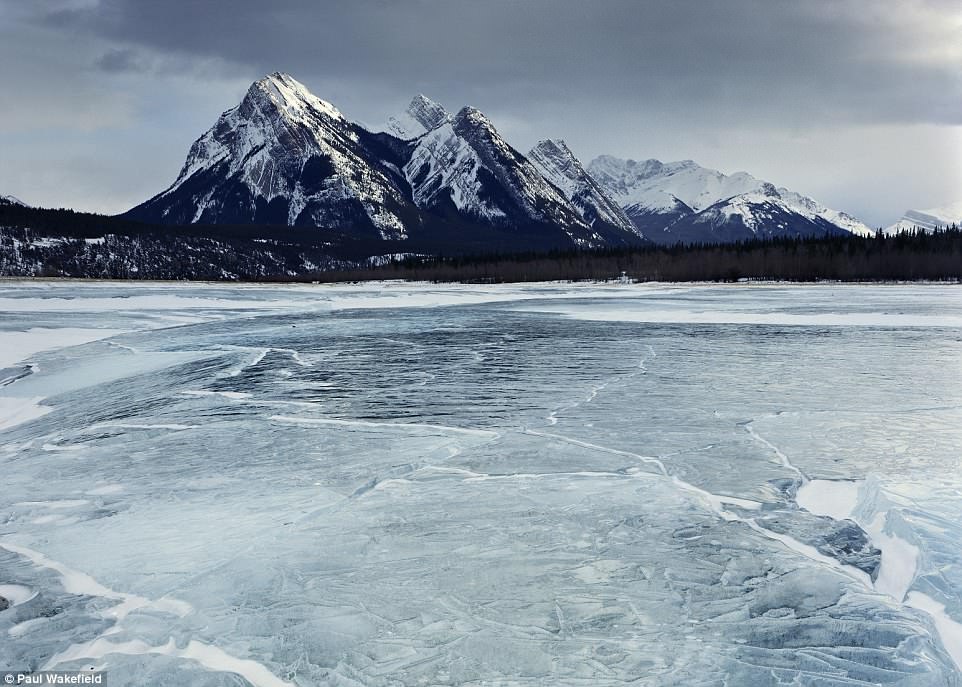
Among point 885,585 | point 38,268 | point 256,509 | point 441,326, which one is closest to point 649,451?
point 885,585

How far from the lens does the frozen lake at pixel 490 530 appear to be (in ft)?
15.4

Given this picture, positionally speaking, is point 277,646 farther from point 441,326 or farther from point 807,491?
point 441,326

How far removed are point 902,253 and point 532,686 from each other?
10864 cm

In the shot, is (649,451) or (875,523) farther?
(649,451)

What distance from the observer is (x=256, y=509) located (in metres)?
7.45

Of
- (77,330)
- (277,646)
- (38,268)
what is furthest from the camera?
(38,268)

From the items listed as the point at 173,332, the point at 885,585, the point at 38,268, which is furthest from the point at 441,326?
the point at 38,268

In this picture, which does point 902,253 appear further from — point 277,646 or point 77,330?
point 277,646

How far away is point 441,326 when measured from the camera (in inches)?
1250

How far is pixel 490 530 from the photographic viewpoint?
22.3 feet

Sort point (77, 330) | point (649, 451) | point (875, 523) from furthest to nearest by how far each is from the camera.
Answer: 1. point (77, 330)
2. point (649, 451)
3. point (875, 523)

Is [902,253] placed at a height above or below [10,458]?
above

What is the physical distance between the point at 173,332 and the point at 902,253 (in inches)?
3797

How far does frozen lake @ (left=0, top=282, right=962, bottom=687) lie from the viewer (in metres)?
4.70
